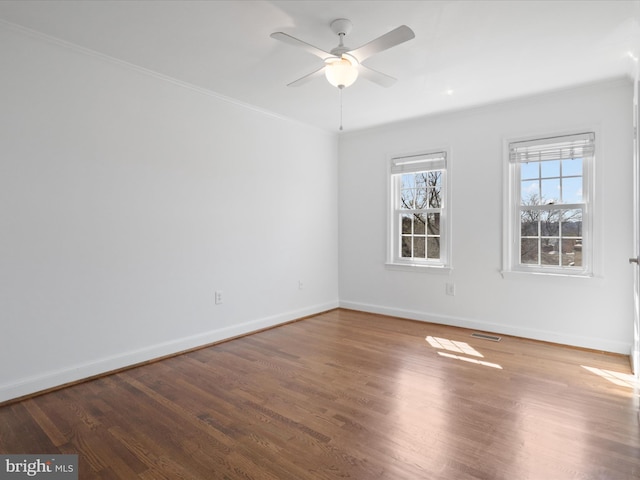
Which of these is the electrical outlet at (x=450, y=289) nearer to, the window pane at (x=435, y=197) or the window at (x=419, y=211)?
the window at (x=419, y=211)

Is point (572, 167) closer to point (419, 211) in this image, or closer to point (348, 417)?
point (419, 211)

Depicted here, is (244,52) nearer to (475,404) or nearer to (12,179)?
(12,179)

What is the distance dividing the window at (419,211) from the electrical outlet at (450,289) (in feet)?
0.86

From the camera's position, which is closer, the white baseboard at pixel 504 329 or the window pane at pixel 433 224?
the white baseboard at pixel 504 329

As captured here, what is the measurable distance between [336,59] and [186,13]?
3.37 ft

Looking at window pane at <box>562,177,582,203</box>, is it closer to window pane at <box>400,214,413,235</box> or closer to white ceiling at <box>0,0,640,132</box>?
white ceiling at <box>0,0,640,132</box>

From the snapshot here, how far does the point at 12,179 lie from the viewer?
2576 millimetres

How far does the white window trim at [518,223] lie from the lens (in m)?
3.60

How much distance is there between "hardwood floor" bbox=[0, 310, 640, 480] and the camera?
186 cm

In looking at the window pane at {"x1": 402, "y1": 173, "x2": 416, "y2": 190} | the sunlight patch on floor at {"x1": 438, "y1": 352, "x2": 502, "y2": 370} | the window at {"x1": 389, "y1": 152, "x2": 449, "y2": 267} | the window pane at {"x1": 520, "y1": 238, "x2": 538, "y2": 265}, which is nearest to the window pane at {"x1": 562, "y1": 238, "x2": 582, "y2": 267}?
the window pane at {"x1": 520, "y1": 238, "x2": 538, "y2": 265}

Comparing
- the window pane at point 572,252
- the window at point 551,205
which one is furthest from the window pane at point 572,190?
the window pane at point 572,252

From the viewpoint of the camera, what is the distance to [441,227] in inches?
183

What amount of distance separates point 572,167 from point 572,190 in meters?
0.24
